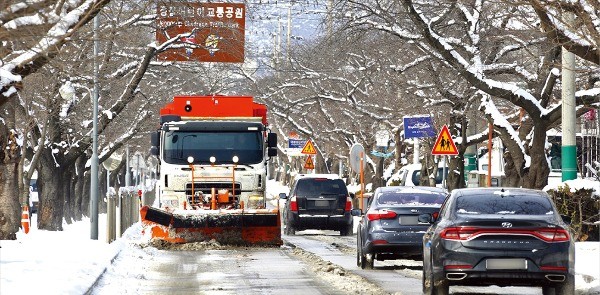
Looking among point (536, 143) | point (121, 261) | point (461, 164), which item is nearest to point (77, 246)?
point (121, 261)

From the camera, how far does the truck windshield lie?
1089 inches

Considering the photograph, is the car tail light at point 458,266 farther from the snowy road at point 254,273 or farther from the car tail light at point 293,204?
the car tail light at point 293,204

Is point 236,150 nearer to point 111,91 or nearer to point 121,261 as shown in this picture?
point 121,261

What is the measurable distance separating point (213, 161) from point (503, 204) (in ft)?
44.1

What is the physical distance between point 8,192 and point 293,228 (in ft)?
31.8

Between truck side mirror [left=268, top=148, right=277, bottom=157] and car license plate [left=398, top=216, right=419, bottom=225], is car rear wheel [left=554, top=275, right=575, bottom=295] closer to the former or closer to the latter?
car license plate [left=398, top=216, right=419, bottom=225]

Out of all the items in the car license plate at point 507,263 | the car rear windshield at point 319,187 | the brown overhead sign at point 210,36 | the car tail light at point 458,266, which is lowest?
the car tail light at point 458,266

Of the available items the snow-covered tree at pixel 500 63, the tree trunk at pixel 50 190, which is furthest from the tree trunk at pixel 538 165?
the tree trunk at pixel 50 190

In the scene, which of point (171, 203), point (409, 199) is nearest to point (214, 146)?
point (171, 203)

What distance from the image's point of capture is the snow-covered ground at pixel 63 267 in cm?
1511

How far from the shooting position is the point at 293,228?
36094mm

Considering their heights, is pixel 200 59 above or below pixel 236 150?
above

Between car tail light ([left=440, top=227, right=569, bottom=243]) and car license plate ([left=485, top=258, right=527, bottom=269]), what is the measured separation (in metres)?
0.29

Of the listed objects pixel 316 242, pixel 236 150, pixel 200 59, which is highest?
pixel 200 59
